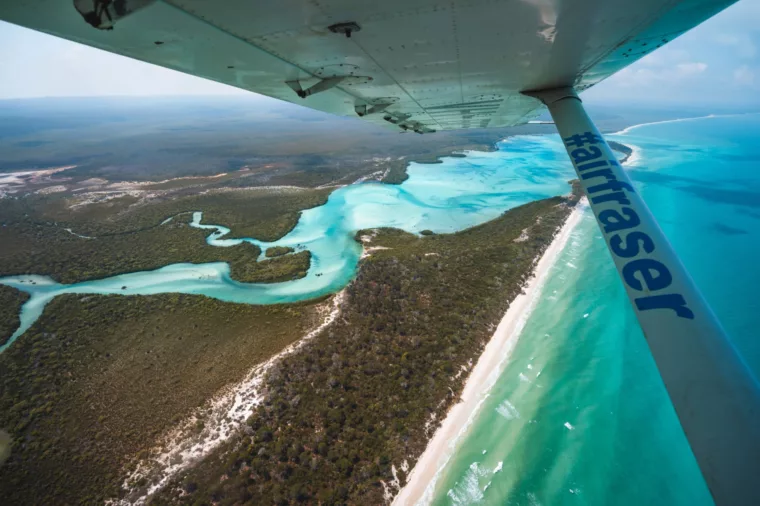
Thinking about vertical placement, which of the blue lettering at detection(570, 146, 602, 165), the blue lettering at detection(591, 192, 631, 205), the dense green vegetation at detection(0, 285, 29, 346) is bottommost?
the dense green vegetation at detection(0, 285, 29, 346)

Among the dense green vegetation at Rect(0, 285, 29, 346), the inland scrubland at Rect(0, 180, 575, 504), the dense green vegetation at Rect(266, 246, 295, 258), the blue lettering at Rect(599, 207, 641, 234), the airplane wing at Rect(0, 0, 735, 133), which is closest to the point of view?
the airplane wing at Rect(0, 0, 735, 133)

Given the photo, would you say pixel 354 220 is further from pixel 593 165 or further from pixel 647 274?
pixel 647 274

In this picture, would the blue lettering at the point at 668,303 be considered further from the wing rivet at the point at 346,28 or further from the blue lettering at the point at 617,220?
the wing rivet at the point at 346,28

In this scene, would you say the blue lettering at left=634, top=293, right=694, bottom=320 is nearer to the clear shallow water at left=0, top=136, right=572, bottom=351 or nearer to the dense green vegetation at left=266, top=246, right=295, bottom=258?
the clear shallow water at left=0, top=136, right=572, bottom=351

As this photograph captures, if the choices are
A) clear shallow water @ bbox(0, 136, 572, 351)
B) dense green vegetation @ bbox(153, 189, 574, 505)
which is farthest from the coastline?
clear shallow water @ bbox(0, 136, 572, 351)

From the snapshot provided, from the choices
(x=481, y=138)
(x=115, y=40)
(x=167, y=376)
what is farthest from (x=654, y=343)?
(x=481, y=138)

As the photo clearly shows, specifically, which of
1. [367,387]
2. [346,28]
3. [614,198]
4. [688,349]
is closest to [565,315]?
[367,387]

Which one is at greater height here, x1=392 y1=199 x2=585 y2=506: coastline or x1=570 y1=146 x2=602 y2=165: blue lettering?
x1=570 y1=146 x2=602 y2=165: blue lettering
